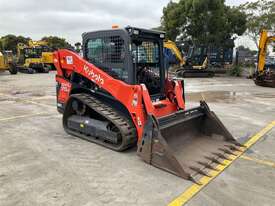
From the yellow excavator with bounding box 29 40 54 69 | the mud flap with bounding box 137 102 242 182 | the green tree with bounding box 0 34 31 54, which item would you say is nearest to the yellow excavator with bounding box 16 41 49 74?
the yellow excavator with bounding box 29 40 54 69

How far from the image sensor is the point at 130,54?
4.90m

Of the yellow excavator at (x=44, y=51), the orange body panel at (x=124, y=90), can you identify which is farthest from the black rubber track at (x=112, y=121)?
the yellow excavator at (x=44, y=51)

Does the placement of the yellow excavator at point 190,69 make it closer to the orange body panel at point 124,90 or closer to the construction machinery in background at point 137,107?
the orange body panel at point 124,90

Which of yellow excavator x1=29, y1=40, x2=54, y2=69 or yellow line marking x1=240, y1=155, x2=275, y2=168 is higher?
yellow excavator x1=29, y1=40, x2=54, y2=69

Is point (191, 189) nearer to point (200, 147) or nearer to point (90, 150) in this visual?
point (200, 147)

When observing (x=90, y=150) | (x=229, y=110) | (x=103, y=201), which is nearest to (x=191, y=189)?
(x=103, y=201)

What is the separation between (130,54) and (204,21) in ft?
74.7

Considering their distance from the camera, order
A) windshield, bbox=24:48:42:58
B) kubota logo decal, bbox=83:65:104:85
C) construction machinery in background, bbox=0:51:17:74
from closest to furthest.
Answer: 1. kubota logo decal, bbox=83:65:104:85
2. construction machinery in background, bbox=0:51:17:74
3. windshield, bbox=24:48:42:58

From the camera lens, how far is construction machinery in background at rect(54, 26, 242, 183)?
436 cm

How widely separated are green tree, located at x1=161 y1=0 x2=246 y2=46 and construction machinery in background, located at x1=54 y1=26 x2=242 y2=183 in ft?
70.6

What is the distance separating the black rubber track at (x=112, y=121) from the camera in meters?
Result: 4.76

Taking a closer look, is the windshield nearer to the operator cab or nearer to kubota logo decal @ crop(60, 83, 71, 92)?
kubota logo decal @ crop(60, 83, 71, 92)

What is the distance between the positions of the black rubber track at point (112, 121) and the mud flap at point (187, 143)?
36 cm

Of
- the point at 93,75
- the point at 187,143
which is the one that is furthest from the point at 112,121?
the point at 187,143
